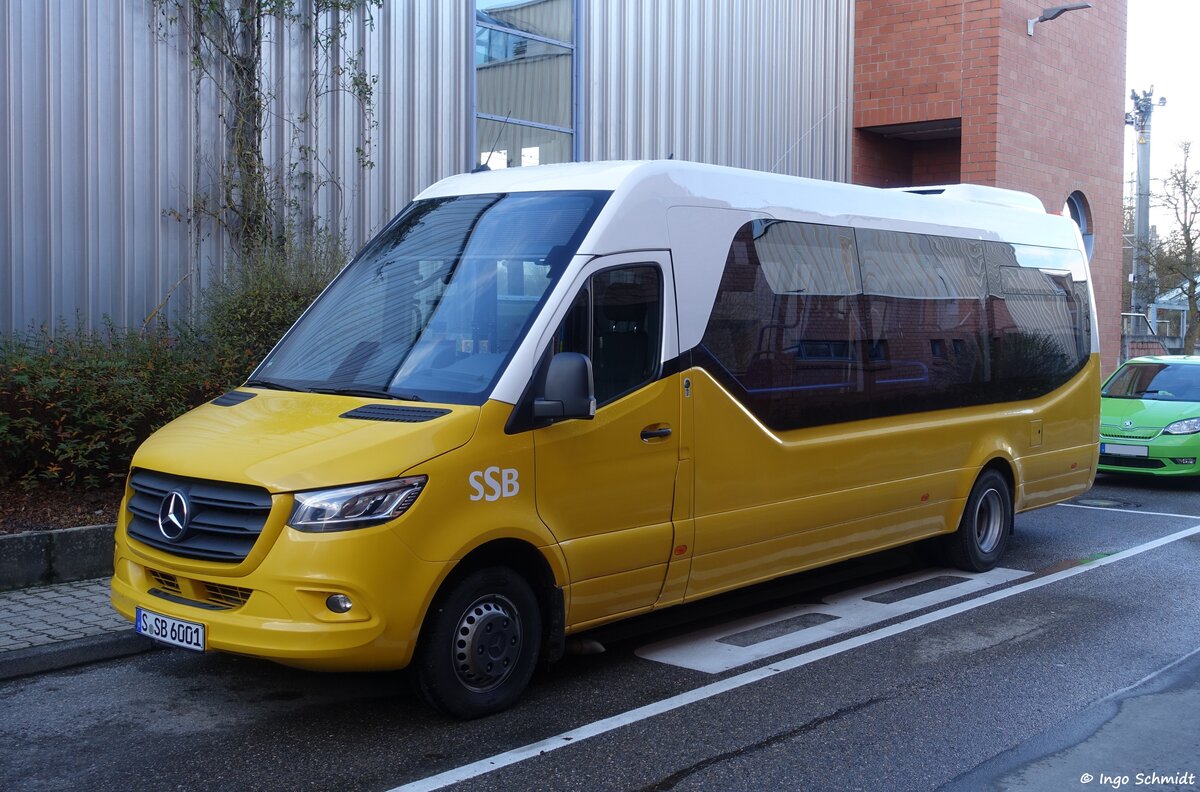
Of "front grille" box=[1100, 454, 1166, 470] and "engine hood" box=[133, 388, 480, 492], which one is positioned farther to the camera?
"front grille" box=[1100, 454, 1166, 470]

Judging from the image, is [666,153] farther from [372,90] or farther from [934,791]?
[934,791]

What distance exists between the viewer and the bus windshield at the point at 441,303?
227 inches

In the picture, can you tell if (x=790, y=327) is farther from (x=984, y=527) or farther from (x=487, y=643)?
(x=984, y=527)

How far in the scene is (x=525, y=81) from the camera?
14.7 m

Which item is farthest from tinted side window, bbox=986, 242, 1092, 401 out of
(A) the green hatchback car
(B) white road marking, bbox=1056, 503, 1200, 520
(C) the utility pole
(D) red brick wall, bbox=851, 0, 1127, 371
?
(C) the utility pole

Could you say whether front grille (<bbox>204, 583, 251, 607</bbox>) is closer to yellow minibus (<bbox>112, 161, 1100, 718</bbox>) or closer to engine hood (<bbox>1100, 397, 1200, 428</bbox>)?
yellow minibus (<bbox>112, 161, 1100, 718</bbox>)

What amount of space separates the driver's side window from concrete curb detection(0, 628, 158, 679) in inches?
107

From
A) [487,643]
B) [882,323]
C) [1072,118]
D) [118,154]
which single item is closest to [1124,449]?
[882,323]

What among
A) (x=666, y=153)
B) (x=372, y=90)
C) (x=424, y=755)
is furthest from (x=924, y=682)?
(x=666, y=153)

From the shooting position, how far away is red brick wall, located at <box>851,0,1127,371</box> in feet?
63.5

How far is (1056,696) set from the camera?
19.6 feet

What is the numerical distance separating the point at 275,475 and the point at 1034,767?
3.42m

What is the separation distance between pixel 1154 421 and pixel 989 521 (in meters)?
5.70

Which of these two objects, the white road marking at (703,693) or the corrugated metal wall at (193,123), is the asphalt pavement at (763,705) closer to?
the white road marking at (703,693)
